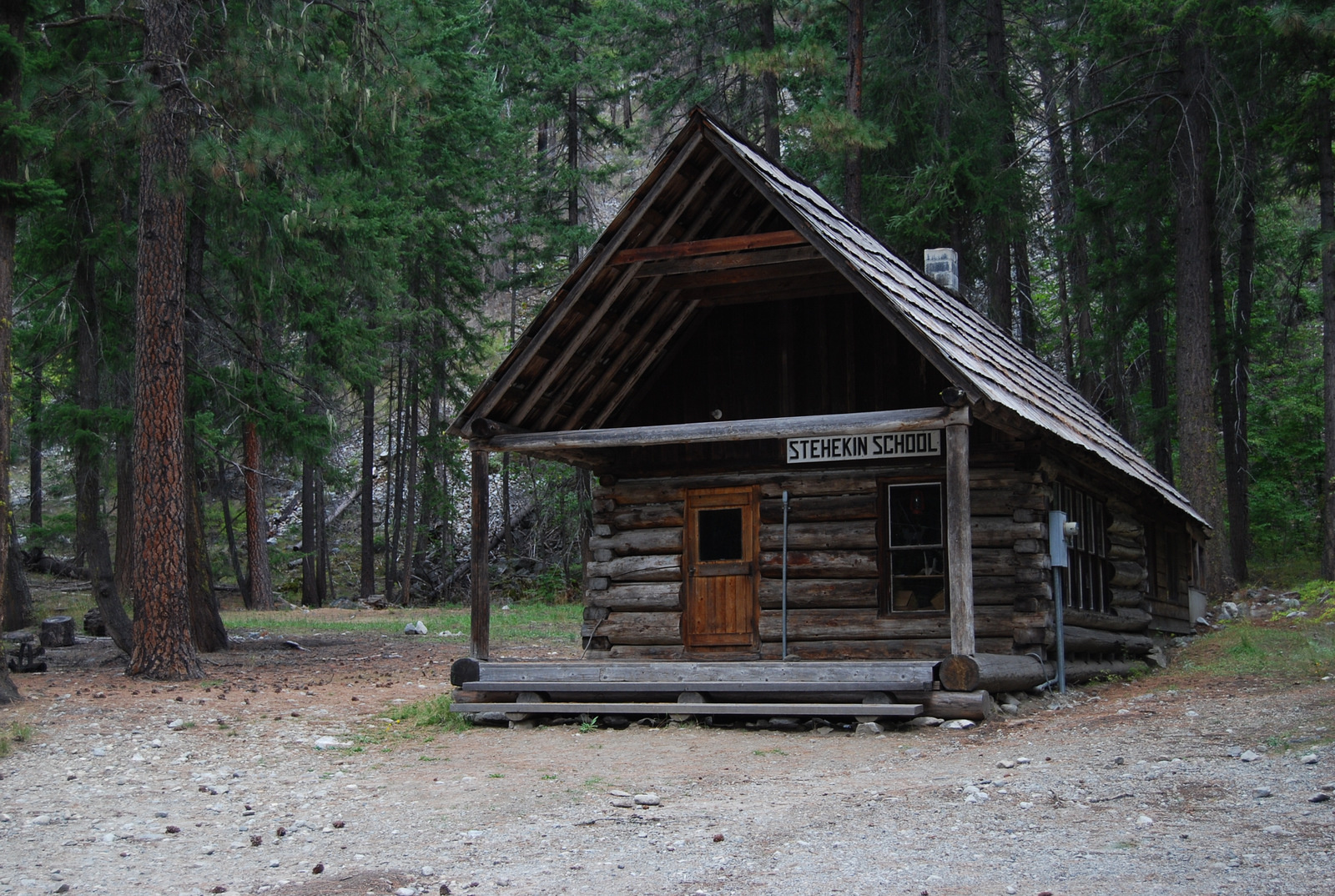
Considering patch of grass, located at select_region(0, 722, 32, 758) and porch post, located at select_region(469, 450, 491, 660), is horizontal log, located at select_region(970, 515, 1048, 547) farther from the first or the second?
patch of grass, located at select_region(0, 722, 32, 758)

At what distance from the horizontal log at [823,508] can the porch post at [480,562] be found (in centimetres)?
353

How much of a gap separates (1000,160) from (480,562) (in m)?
17.6

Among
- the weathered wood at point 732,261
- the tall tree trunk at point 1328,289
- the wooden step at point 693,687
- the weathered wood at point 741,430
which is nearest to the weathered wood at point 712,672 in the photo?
the wooden step at point 693,687

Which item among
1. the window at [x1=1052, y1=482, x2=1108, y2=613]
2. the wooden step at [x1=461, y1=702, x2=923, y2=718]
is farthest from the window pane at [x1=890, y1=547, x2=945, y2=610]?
the wooden step at [x1=461, y1=702, x2=923, y2=718]

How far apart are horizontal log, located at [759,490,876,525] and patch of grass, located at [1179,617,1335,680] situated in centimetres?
490

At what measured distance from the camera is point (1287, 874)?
17.6 feet

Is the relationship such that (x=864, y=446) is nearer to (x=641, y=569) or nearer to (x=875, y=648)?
(x=875, y=648)

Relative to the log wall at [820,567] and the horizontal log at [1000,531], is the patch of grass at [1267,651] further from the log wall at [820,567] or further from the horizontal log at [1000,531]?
the horizontal log at [1000,531]

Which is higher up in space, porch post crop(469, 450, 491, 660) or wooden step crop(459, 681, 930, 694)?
porch post crop(469, 450, 491, 660)

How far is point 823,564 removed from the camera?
13820mm

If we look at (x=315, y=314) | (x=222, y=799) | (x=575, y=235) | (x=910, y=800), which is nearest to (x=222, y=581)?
(x=575, y=235)

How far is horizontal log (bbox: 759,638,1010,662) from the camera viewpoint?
43.1 ft

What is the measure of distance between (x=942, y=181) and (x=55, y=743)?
20287 mm

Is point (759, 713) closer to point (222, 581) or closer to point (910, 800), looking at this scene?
point (910, 800)
